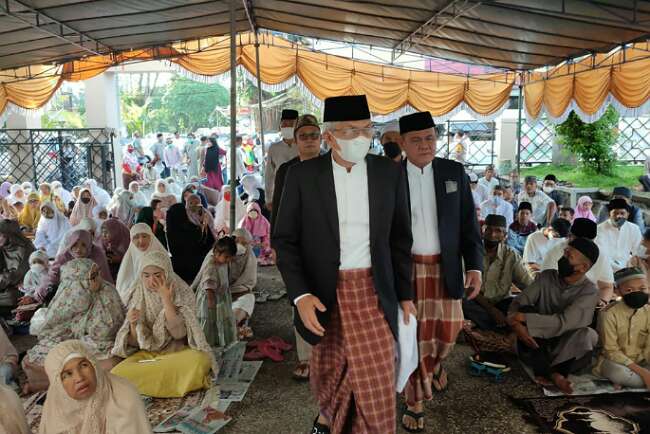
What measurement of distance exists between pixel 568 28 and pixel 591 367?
14.0 feet

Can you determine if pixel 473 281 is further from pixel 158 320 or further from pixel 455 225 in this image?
pixel 158 320

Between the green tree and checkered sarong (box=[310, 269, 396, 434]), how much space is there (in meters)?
13.0

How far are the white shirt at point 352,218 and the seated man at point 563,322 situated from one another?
187cm

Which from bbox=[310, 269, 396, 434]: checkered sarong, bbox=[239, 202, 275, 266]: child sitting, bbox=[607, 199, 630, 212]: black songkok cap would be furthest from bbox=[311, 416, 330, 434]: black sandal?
bbox=[239, 202, 275, 266]: child sitting

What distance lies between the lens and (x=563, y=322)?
3449 millimetres

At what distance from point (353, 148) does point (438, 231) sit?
2.58 feet

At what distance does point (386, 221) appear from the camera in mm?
2170

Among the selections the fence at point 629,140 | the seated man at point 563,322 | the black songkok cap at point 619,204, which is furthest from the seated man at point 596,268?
the fence at point 629,140

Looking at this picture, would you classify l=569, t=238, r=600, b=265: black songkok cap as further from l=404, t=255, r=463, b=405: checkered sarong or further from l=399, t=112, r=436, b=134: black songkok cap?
l=399, t=112, r=436, b=134: black songkok cap

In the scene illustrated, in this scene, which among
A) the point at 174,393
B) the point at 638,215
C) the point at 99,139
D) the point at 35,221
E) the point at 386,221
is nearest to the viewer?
the point at 386,221

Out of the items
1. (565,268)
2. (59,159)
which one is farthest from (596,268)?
(59,159)

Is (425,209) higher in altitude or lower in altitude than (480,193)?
higher

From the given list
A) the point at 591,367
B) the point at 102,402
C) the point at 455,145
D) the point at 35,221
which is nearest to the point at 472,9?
the point at 591,367

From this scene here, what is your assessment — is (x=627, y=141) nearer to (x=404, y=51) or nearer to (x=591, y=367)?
(x=404, y=51)
